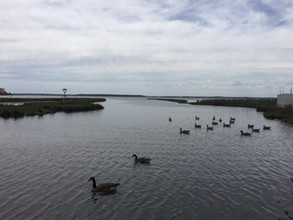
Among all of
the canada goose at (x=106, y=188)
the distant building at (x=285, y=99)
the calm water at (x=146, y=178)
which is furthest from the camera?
the distant building at (x=285, y=99)

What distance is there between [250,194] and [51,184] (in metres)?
10.2

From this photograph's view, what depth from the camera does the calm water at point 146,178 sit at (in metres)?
15.2

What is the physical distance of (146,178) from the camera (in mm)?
20609

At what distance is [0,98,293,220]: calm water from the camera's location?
15.2 m

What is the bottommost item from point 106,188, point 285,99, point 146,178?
point 146,178

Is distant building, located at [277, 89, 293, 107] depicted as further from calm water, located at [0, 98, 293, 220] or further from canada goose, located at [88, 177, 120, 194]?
canada goose, located at [88, 177, 120, 194]

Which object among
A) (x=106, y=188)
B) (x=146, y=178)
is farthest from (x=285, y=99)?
(x=106, y=188)

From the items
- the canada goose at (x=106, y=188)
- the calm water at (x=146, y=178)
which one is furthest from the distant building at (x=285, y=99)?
the canada goose at (x=106, y=188)

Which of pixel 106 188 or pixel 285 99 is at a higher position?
pixel 285 99

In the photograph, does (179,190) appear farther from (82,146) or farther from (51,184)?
(82,146)

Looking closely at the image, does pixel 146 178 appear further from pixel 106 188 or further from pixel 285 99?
pixel 285 99

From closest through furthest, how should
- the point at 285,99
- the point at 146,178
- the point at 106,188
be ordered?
the point at 106,188 → the point at 146,178 → the point at 285,99

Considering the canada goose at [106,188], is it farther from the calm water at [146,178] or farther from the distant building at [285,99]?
the distant building at [285,99]

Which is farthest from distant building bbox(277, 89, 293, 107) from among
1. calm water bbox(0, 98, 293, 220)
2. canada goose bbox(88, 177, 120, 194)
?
canada goose bbox(88, 177, 120, 194)
